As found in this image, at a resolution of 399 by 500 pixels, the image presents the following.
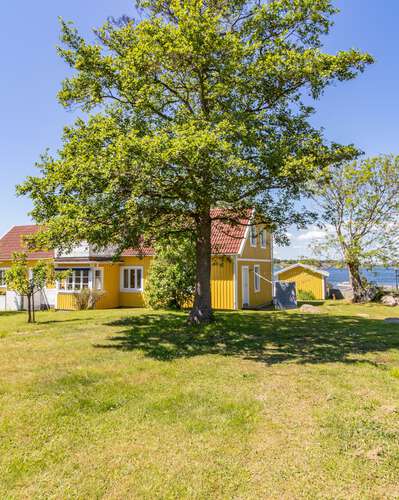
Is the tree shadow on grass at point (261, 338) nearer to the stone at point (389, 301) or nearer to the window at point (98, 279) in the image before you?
the window at point (98, 279)

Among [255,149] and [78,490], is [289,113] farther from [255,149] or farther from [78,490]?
[78,490]

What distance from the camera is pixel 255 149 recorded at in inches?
456

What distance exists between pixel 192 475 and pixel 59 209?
27.2 feet

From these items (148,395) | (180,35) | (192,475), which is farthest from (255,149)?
(192,475)

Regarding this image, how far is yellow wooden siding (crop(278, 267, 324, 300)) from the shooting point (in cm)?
3114

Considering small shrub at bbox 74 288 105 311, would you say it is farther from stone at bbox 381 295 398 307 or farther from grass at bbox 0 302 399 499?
stone at bbox 381 295 398 307

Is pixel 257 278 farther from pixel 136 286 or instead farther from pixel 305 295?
pixel 136 286

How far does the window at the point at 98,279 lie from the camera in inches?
900

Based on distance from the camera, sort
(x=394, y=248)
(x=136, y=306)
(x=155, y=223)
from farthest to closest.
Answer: (x=394, y=248), (x=136, y=306), (x=155, y=223)

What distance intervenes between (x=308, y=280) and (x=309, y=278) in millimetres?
203

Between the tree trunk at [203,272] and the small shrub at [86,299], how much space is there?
1031 centimetres

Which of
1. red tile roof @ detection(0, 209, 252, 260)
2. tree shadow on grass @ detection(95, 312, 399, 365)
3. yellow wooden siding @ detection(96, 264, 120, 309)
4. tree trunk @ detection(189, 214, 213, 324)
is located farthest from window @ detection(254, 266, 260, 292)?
tree trunk @ detection(189, 214, 213, 324)

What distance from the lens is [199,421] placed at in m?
5.30

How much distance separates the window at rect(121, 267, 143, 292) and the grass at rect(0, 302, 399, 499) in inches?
517
